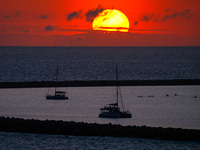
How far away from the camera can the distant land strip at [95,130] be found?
45719mm

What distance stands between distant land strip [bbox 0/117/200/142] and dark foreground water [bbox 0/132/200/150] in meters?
0.67

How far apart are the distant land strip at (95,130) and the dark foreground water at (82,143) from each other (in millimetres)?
668

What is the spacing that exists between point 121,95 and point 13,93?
15605 millimetres

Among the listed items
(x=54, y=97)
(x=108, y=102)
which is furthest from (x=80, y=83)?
(x=108, y=102)

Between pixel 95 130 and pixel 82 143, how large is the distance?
2.55m

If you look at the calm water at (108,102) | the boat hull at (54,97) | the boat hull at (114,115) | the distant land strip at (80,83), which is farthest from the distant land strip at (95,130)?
the distant land strip at (80,83)

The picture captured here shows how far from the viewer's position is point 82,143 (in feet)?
150

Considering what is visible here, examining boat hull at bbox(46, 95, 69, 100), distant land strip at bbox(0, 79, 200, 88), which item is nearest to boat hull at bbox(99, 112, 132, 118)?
boat hull at bbox(46, 95, 69, 100)

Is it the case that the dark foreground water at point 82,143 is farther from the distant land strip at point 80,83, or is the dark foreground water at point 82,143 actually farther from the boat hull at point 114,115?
the distant land strip at point 80,83

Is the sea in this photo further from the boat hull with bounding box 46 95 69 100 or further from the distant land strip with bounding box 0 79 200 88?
Result: the distant land strip with bounding box 0 79 200 88

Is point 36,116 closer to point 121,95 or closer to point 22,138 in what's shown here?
point 22,138

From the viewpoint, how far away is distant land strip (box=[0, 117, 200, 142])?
45.7m

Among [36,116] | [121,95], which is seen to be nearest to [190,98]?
[121,95]

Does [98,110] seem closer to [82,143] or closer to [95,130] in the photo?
[95,130]
